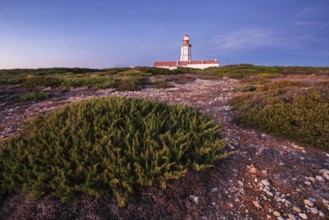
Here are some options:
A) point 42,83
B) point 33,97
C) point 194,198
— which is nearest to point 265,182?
point 194,198

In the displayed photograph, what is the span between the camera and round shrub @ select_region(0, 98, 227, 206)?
3307 mm

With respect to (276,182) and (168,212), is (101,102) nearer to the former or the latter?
(168,212)

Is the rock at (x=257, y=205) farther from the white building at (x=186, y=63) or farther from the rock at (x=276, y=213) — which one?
the white building at (x=186, y=63)

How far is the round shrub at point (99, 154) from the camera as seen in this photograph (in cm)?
331

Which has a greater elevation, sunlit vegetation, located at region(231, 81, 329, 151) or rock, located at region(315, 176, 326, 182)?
sunlit vegetation, located at region(231, 81, 329, 151)

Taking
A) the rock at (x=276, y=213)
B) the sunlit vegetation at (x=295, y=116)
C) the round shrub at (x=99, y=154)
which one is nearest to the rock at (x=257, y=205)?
the rock at (x=276, y=213)

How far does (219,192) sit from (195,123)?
60.1 inches

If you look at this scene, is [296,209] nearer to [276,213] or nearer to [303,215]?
[303,215]

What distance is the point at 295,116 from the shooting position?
6148mm

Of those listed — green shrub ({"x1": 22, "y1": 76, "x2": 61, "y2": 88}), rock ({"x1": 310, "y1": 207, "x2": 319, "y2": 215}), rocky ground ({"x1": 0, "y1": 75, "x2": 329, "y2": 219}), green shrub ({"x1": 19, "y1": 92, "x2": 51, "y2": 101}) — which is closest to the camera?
rocky ground ({"x1": 0, "y1": 75, "x2": 329, "y2": 219})

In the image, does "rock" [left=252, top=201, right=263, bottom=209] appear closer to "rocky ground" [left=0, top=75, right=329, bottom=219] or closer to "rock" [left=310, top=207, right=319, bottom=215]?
"rocky ground" [left=0, top=75, right=329, bottom=219]

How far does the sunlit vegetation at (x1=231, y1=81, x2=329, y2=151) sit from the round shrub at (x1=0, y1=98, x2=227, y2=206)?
2.50 metres

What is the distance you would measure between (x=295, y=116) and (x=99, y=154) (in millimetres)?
5288

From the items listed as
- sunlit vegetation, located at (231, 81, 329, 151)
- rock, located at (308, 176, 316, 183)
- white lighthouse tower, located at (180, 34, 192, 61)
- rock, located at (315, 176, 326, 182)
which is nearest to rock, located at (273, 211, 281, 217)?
rock, located at (308, 176, 316, 183)
